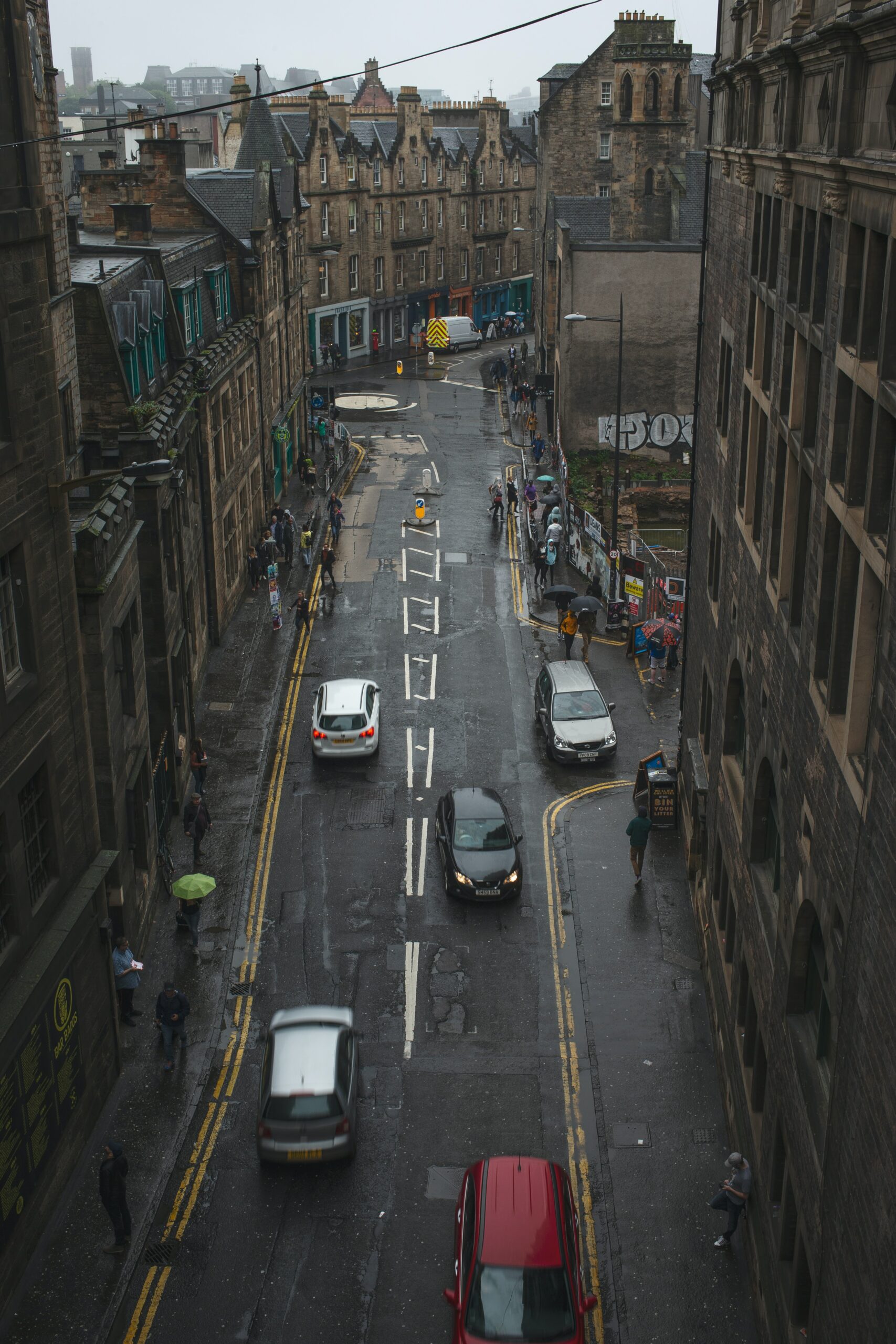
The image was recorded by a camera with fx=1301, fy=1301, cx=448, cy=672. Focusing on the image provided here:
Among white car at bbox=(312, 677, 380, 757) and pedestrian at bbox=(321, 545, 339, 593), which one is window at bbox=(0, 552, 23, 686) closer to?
white car at bbox=(312, 677, 380, 757)

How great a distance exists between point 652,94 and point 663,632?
30.9 m

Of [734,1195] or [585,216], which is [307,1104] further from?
[585,216]

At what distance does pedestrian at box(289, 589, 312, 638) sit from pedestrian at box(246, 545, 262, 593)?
340 centimetres

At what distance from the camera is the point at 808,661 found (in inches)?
575

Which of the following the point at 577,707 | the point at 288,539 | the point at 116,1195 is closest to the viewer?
the point at 116,1195

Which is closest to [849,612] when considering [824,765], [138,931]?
[824,765]

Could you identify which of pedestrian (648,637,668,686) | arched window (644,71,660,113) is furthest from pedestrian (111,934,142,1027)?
arched window (644,71,660,113)

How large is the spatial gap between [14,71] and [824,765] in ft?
44.5

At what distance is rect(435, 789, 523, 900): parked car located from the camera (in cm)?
2681

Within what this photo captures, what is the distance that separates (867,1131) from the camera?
36.1ft

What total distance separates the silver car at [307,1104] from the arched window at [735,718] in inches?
319

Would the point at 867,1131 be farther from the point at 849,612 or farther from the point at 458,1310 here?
the point at 458,1310

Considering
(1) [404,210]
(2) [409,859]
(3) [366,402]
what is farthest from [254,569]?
(1) [404,210]

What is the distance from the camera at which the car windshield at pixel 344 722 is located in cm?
3281
